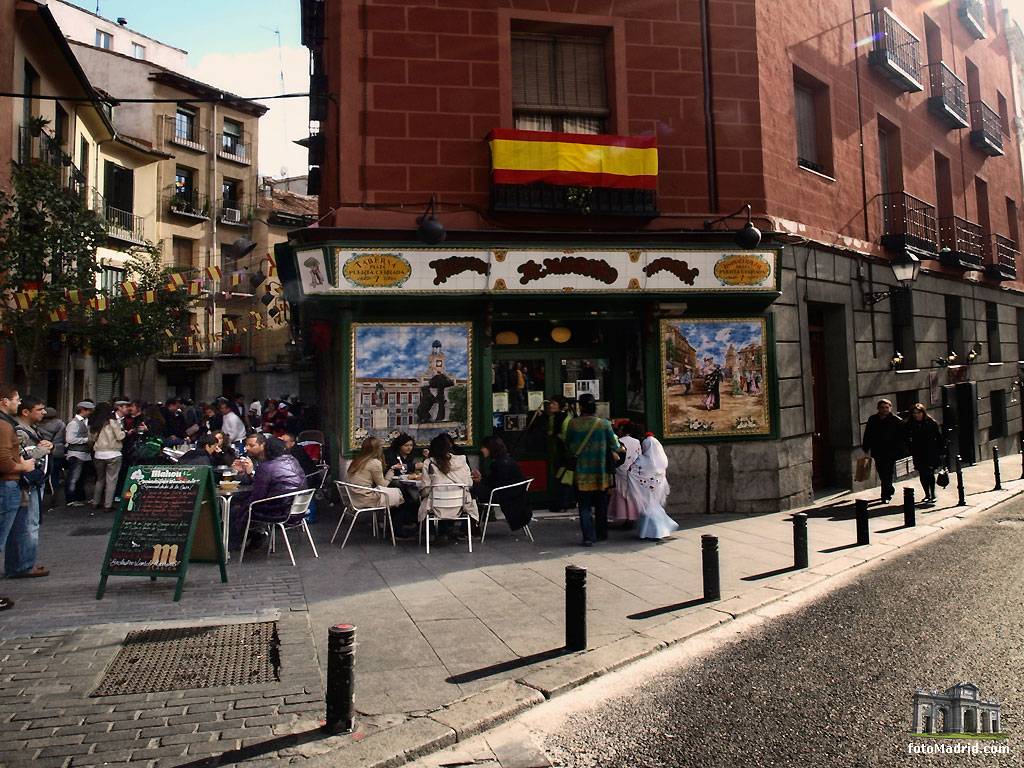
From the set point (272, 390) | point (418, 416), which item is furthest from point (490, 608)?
point (272, 390)

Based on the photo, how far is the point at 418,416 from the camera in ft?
32.9

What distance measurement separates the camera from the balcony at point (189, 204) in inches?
1332

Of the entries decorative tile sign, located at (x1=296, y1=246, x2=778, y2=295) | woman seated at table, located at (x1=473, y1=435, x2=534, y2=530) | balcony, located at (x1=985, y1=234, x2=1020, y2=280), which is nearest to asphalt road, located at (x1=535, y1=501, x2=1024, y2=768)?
woman seated at table, located at (x1=473, y1=435, x2=534, y2=530)

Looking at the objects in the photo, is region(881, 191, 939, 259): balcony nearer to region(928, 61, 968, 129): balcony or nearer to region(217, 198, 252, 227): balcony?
region(928, 61, 968, 129): balcony

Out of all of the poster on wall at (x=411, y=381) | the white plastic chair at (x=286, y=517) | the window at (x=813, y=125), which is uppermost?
the window at (x=813, y=125)

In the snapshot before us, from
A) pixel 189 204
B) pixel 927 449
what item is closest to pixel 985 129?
pixel 927 449

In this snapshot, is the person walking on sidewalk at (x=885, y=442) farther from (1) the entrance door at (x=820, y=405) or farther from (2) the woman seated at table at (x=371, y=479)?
(2) the woman seated at table at (x=371, y=479)

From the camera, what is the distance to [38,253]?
44.2 feet

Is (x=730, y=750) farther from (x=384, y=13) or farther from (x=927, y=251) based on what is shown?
(x=927, y=251)

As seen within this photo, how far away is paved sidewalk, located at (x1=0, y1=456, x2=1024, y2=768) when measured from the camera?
3.83m

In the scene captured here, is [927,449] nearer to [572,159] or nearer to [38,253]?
[572,159]

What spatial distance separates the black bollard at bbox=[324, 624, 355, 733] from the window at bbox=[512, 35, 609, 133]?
348 inches

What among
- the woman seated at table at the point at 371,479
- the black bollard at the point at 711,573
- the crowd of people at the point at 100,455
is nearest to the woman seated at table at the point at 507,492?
the woman seated at table at the point at 371,479

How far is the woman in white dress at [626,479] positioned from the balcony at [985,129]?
17006 mm
